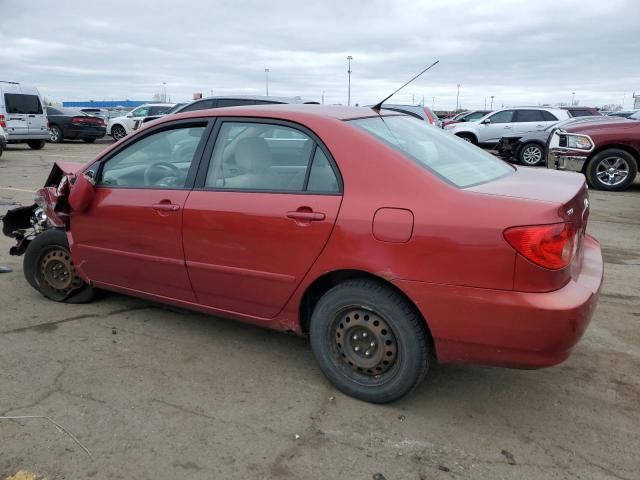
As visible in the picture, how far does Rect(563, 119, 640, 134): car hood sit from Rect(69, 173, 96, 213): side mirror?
8.79m

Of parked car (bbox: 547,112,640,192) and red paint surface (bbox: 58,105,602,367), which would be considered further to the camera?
parked car (bbox: 547,112,640,192)

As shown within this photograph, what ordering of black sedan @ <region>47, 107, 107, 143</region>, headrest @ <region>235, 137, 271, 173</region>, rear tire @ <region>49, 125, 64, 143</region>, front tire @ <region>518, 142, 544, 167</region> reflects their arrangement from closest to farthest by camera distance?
headrest @ <region>235, 137, 271, 173</region> → front tire @ <region>518, 142, 544, 167</region> → black sedan @ <region>47, 107, 107, 143</region> → rear tire @ <region>49, 125, 64, 143</region>

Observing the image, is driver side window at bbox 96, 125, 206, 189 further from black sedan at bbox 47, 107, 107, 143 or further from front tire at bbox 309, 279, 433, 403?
black sedan at bbox 47, 107, 107, 143

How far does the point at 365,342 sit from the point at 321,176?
0.91 m

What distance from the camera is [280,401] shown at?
9.65ft

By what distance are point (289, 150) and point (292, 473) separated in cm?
168

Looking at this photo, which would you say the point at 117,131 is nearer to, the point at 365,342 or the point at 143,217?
the point at 143,217

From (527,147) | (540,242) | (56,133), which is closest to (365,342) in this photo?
(540,242)

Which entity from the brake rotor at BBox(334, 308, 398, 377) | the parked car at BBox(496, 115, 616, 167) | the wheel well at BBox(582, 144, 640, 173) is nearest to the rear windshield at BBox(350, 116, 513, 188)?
the brake rotor at BBox(334, 308, 398, 377)

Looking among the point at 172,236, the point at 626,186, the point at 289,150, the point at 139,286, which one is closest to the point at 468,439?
the point at 289,150

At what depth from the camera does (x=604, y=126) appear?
31.7 ft

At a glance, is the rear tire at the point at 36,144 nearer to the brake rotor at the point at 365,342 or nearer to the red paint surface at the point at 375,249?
the red paint surface at the point at 375,249

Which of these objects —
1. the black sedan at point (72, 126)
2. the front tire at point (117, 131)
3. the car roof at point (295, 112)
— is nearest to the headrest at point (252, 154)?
the car roof at point (295, 112)

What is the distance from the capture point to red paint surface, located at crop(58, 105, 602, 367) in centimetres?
244
